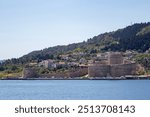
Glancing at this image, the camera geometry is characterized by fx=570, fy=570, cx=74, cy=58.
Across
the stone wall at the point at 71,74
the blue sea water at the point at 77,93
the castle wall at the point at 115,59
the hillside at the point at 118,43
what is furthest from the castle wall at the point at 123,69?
the blue sea water at the point at 77,93

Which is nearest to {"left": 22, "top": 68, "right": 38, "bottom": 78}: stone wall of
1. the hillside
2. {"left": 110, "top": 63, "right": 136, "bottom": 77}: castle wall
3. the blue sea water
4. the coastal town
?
the coastal town

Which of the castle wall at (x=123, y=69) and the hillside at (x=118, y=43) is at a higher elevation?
the hillside at (x=118, y=43)

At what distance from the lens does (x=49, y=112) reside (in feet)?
28.8

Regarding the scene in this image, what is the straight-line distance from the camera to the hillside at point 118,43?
86625 millimetres

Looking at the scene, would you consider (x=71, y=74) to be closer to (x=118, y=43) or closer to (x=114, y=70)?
(x=114, y=70)

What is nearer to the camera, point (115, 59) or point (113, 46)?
point (115, 59)

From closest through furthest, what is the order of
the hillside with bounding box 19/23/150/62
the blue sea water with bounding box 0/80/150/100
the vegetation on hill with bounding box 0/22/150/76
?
the blue sea water with bounding box 0/80/150/100, the vegetation on hill with bounding box 0/22/150/76, the hillside with bounding box 19/23/150/62

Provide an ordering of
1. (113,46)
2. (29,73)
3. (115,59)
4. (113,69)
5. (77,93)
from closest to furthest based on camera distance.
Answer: (77,93)
(113,69)
(29,73)
(115,59)
(113,46)

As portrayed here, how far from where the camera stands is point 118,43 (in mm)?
90438

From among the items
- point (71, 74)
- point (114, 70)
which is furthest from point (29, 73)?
point (114, 70)

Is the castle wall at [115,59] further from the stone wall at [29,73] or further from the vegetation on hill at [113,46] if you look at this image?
the stone wall at [29,73]

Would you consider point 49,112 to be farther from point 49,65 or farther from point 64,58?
point 64,58

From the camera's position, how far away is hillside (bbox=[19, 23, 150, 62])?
86625mm

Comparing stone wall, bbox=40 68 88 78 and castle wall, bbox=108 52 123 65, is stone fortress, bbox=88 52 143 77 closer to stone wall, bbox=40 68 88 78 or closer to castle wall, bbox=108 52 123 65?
castle wall, bbox=108 52 123 65
